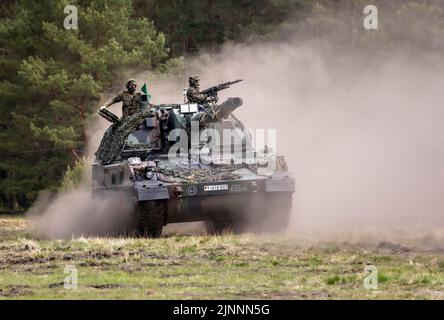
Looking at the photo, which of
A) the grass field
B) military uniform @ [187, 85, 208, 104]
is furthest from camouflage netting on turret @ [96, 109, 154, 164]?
the grass field

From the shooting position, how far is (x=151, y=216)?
21656 millimetres

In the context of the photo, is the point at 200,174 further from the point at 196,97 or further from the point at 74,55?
the point at 74,55

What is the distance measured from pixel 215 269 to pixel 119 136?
27.8ft

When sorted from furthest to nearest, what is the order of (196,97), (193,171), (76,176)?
(76,176) → (196,97) → (193,171)

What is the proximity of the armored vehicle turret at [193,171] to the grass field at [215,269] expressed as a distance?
0.86 m

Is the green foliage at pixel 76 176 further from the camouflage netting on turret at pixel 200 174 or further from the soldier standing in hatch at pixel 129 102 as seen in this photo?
the camouflage netting on turret at pixel 200 174

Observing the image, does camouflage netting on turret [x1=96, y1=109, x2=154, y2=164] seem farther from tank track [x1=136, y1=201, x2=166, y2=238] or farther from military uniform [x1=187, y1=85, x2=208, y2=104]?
tank track [x1=136, y1=201, x2=166, y2=238]

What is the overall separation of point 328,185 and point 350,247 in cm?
1250

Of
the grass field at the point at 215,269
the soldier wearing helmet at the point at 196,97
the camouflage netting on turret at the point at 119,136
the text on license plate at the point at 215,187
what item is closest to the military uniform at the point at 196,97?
the soldier wearing helmet at the point at 196,97

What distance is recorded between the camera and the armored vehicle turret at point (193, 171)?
21.7 meters

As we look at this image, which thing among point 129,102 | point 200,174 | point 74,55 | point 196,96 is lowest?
point 200,174

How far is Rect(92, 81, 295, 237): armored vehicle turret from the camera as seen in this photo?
21703mm

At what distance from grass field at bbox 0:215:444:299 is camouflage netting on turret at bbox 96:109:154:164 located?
2920 millimetres

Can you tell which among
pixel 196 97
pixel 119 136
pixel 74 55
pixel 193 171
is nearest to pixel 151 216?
pixel 193 171
